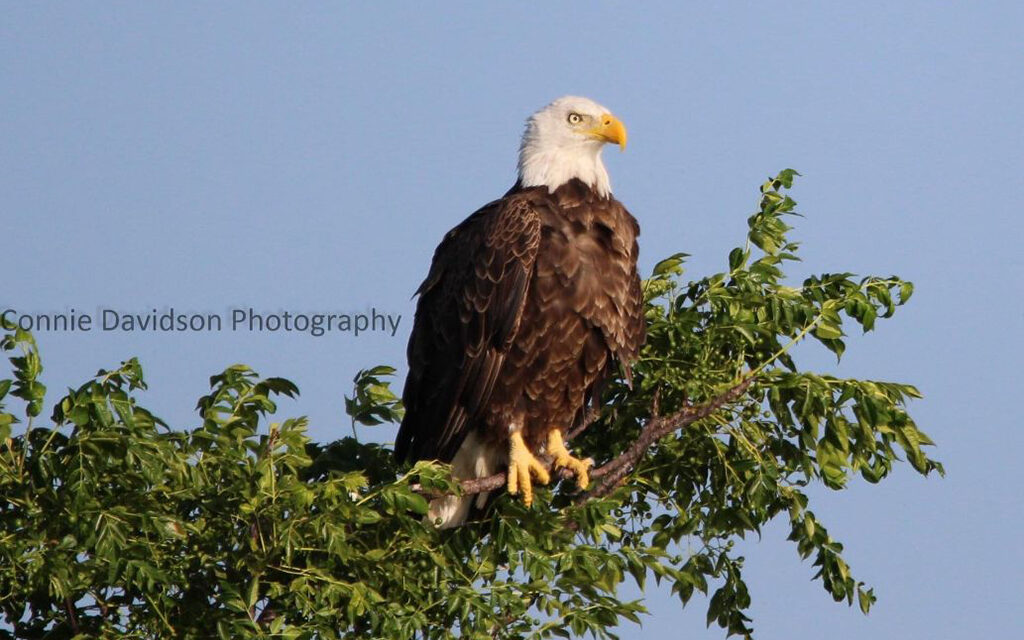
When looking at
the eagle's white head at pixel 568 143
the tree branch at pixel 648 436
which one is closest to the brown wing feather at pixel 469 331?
the eagle's white head at pixel 568 143

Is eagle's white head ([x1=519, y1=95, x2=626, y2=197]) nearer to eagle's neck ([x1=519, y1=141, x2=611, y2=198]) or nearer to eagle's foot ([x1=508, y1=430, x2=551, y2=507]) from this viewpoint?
eagle's neck ([x1=519, y1=141, x2=611, y2=198])

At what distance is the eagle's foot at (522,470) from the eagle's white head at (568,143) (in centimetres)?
140

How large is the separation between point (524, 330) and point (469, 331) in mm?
277

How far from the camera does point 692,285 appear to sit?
640 cm

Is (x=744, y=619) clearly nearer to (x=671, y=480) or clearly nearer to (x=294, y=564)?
(x=671, y=480)

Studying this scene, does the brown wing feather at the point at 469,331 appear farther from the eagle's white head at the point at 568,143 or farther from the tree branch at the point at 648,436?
the tree branch at the point at 648,436

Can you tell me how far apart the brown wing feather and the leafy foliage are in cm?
22

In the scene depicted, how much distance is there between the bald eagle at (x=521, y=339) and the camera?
6.62 meters

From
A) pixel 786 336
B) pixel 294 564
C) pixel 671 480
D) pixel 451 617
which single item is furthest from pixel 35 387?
pixel 786 336

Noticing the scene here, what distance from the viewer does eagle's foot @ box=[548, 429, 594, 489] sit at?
6457mm

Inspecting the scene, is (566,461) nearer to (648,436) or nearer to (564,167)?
(648,436)

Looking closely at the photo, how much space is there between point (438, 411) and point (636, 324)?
3.54 ft

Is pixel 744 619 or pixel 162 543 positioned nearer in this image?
pixel 162 543

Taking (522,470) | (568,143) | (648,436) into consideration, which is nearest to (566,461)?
(522,470)
